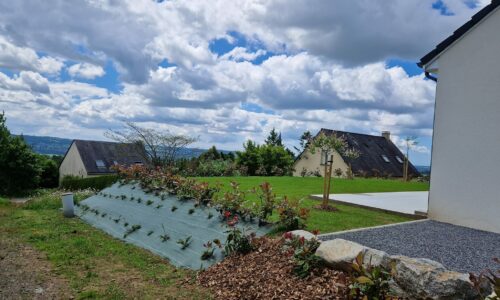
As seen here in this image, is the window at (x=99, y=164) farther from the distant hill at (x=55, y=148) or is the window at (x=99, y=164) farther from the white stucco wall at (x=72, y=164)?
the distant hill at (x=55, y=148)

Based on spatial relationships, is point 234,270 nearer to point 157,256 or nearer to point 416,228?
point 157,256

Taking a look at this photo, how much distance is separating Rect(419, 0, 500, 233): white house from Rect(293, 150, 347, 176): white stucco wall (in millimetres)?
17682

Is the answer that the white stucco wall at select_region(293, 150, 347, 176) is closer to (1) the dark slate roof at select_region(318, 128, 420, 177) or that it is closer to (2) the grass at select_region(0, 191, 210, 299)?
(1) the dark slate roof at select_region(318, 128, 420, 177)

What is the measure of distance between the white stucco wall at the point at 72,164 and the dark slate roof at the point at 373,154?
22414 millimetres

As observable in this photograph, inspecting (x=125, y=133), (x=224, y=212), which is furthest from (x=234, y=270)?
(x=125, y=133)

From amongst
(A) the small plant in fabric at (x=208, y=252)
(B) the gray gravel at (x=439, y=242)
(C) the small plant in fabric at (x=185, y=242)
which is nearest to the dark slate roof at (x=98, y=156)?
(C) the small plant in fabric at (x=185, y=242)

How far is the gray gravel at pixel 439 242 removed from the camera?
483 centimetres

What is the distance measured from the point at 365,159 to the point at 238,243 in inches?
953

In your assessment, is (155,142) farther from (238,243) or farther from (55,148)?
(55,148)

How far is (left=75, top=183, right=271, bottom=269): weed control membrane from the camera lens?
19.7 ft

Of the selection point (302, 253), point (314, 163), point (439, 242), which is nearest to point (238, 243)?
point (302, 253)

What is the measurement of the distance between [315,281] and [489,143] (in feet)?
15.5

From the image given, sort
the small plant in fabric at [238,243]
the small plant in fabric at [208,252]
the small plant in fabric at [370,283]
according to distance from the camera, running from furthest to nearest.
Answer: the small plant in fabric at [208,252], the small plant in fabric at [238,243], the small plant in fabric at [370,283]

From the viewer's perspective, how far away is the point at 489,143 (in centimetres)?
659
